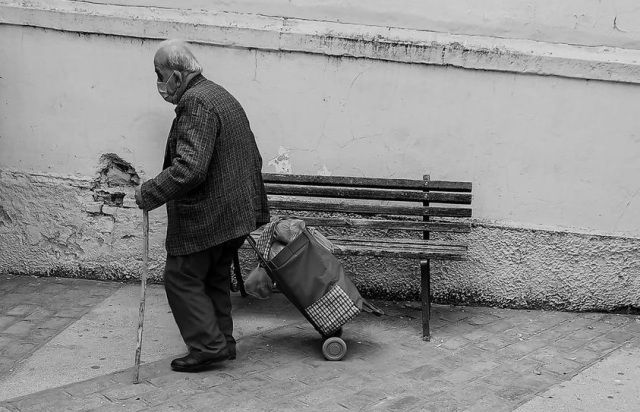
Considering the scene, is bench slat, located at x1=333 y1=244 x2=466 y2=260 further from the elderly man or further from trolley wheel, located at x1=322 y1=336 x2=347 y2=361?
the elderly man

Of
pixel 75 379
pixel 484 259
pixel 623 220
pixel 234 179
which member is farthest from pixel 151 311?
pixel 623 220

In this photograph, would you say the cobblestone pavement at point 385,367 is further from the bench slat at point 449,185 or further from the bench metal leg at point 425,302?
the bench slat at point 449,185

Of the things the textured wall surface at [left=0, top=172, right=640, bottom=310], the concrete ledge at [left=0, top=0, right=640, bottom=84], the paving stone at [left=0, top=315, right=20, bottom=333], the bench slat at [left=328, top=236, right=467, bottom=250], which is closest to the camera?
the paving stone at [left=0, top=315, right=20, bottom=333]

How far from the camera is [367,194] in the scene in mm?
5375

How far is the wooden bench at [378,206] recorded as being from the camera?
5328 mm

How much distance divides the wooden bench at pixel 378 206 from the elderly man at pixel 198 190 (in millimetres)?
988

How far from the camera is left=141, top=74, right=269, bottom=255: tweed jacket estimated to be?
163 inches

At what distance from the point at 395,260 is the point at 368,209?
0.45 m

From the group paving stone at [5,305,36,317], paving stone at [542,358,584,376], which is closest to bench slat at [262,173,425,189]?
paving stone at [542,358,584,376]

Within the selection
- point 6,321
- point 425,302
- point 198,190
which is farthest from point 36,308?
point 425,302

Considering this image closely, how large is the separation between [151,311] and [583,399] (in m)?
2.66

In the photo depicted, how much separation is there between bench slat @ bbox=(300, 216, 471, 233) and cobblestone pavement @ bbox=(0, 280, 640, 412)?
1.85 feet

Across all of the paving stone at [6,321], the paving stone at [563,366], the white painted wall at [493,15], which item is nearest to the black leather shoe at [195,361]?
the paving stone at [6,321]

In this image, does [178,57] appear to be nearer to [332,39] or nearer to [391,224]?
[332,39]
